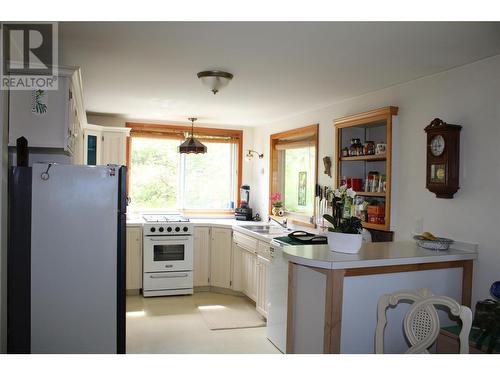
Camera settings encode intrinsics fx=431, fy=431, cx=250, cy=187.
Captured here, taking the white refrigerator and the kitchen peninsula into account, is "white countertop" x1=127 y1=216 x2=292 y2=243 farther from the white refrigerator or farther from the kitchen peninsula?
the white refrigerator

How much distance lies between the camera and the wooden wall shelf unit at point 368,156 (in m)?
3.56

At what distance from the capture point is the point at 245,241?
5105 mm

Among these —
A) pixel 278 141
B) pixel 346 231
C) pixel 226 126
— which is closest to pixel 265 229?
pixel 278 141

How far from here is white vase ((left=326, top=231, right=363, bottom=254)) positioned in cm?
279

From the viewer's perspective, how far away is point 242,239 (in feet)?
17.1

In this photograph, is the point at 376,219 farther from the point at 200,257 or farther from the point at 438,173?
the point at 200,257

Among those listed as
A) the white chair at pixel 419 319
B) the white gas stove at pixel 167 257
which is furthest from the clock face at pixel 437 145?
the white gas stove at pixel 167 257

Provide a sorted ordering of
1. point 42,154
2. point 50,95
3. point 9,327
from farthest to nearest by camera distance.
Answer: point 42,154 < point 50,95 < point 9,327

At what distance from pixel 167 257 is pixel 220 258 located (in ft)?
2.26

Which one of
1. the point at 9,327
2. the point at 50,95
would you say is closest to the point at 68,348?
the point at 9,327

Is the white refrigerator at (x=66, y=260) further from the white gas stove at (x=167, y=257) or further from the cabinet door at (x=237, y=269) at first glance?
the cabinet door at (x=237, y=269)

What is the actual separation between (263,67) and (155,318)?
2912mm
